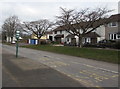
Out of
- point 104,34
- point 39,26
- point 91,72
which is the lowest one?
point 91,72

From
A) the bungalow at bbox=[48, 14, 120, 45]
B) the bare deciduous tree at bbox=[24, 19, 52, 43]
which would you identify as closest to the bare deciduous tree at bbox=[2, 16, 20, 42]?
the bare deciduous tree at bbox=[24, 19, 52, 43]

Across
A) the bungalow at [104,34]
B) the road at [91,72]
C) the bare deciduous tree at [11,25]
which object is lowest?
the road at [91,72]

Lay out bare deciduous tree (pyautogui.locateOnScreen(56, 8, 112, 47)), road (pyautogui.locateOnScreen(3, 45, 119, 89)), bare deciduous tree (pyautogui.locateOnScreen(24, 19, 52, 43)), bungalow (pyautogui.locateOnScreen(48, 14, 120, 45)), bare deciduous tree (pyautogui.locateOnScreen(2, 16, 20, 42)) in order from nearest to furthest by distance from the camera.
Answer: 1. road (pyautogui.locateOnScreen(3, 45, 119, 89))
2. bare deciduous tree (pyautogui.locateOnScreen(56, 8, 112, 47))
3. bungalow (pyautogui.locateOnScreen(48, 14, 120, 45))
4. bare deciduous tree (pyautogui.locateOnScreen(24, 19, 52, 43))
5. bare deciduous tree (pyautogui.locateOnScreen(2, 16, 20, 42))

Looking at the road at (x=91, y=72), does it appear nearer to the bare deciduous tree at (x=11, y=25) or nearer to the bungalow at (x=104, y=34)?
the bungalow at (x=104, y=34)

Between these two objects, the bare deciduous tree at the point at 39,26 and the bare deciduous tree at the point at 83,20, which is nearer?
the bare deciduous tree at the point at 83,20

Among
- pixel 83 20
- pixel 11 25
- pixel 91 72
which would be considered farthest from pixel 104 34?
pixel 11 25

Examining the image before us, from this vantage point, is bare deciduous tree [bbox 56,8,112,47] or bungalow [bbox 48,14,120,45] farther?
bungalow [bbox 48,14,120,45]

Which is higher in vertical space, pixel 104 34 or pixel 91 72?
pixel 104 34

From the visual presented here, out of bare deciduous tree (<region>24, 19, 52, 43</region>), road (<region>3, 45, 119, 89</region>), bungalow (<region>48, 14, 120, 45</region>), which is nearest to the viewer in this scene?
road (<region>3, 45, 119, 89</region>)

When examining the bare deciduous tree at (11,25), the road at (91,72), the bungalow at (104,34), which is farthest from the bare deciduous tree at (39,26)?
the road at (91,72)

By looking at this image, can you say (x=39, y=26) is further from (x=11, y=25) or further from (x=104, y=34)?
(x=104, y=34)

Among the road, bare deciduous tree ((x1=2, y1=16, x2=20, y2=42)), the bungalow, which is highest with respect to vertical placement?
bare deciduous tree ((x1=2, y1=16, x2=20, y2=42))

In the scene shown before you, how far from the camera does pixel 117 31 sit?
3488cm

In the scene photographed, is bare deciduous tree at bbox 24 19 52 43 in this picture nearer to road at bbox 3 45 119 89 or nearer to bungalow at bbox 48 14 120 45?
bungalow at bbox 48 14 120 45
